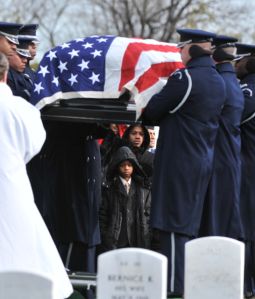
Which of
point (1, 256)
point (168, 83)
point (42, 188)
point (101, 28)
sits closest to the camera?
point (1, 256)

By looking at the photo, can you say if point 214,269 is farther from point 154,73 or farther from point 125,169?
point 125,169

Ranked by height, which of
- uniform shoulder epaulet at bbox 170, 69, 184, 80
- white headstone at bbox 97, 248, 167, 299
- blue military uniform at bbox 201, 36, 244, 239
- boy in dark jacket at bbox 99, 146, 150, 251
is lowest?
boy in dark jacket at bbox 99, 146, 150, 251

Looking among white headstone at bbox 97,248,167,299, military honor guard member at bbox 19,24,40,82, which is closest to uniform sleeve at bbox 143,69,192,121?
military honor guard member at bbox 19,24,40,82

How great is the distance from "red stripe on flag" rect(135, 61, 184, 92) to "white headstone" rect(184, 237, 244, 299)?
200cm

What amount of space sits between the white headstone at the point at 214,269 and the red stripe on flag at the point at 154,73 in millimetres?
1998

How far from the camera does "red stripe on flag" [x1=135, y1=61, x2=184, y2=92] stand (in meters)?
9.80

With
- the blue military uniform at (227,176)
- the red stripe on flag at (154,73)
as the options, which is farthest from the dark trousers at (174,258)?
the red stripe on flag at (154,73)

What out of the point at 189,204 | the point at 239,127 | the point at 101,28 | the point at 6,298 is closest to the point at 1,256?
the point at 6,298

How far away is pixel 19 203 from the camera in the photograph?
8.44m

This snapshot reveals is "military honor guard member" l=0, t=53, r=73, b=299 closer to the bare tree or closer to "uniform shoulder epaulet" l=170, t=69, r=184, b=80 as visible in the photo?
"uniform shoulder epaulet" l=170, t=69, r=184, b=80

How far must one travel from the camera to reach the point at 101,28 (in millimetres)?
45719

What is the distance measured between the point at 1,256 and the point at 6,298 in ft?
4.02

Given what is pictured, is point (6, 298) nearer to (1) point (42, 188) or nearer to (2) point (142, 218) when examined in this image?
(1) point (42, 188)

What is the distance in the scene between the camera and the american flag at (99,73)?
9805 millimetres
